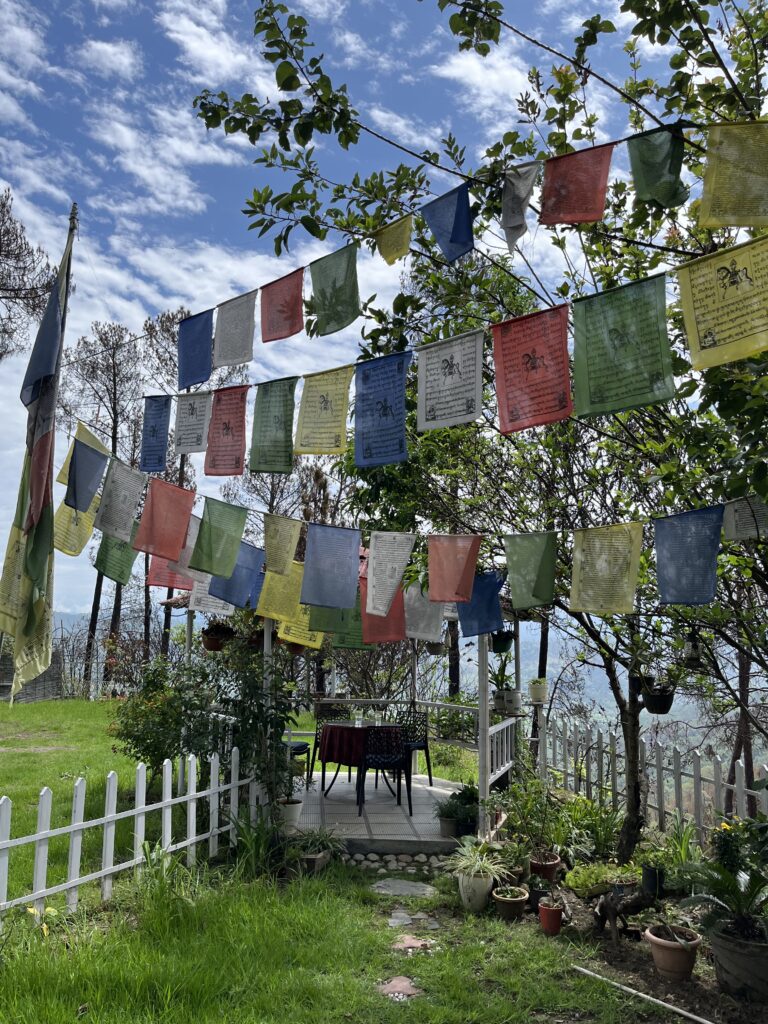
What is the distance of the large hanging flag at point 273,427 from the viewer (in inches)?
203

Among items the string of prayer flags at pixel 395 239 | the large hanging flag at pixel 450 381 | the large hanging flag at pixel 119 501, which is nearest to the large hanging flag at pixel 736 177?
the large hanging flag at pixel 450 381

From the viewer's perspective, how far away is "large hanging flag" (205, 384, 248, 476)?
5.37 meters

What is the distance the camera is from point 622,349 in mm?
3693

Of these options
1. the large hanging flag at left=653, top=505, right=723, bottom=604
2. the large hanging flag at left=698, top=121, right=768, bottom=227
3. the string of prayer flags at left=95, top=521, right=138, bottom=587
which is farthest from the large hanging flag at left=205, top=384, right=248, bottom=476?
the large hanging flag at left=698, top=121, right=768, bottom=227

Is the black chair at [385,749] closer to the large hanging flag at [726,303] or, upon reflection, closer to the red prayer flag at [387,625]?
the red prayer flag at [387,625]

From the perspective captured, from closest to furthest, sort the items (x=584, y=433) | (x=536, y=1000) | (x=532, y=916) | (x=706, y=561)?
1. (x=536, y=1000)
2. (x=706, y=561)
3. (x=532, y=916)
4. (x=584, y=433)

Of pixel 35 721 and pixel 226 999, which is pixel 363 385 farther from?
pixel 35 721

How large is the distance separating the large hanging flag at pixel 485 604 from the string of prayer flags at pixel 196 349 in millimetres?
2766

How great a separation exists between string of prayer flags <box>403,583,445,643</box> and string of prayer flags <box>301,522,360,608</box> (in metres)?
1.56

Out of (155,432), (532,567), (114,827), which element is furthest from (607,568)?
(114,827)

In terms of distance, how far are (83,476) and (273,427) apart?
1.77 meters

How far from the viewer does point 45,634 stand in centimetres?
477

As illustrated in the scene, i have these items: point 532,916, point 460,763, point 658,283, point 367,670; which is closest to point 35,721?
point 367,670

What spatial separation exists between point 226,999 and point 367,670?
972cm
